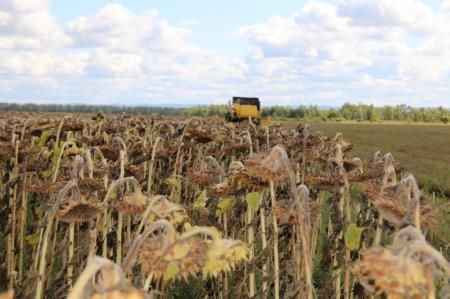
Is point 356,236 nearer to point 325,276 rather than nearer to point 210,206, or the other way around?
point 210,206

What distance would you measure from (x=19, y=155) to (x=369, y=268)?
156 inches

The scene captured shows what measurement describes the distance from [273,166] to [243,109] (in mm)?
29545

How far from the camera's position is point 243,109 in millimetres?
31281

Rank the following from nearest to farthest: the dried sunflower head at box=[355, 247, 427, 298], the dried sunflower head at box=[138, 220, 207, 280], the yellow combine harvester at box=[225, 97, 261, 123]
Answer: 1. the dried sunflower head at box=[355, 247, 427, 298]
2. the dried sunflower head at box=[138, 220, 207, 280]
3. the yellow combine harvester at box=[225, 97, 261, 123]

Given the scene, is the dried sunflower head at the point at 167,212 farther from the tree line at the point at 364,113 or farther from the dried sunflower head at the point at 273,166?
the tree line at the point at 364,113

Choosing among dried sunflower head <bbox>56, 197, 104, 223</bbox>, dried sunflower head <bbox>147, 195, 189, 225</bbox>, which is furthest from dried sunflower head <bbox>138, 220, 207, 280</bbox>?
dried sunflower head <bbox>56, 197, 104, 223</bbox>

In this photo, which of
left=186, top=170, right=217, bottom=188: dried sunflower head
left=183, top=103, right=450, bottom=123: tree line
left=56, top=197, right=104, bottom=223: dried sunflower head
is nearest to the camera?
left=56, top=197, right=104, bottom=223: dried sunflower head

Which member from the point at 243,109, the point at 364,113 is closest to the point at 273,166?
the point at 243,109

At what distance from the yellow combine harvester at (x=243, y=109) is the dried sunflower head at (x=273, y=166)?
27185 mm

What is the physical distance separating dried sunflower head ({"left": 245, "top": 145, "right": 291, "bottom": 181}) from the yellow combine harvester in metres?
27.2

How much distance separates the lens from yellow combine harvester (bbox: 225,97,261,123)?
30.4 meters

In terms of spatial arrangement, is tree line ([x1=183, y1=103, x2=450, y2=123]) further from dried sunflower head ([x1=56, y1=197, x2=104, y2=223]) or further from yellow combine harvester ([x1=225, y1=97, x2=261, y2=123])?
dried sunflower head ([x1=56, y1=197, x2=104, y2=223])

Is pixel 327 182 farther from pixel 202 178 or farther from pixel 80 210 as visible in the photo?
pixel 80 210

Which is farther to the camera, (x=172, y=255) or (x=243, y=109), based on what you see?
(x=243, y=109)
